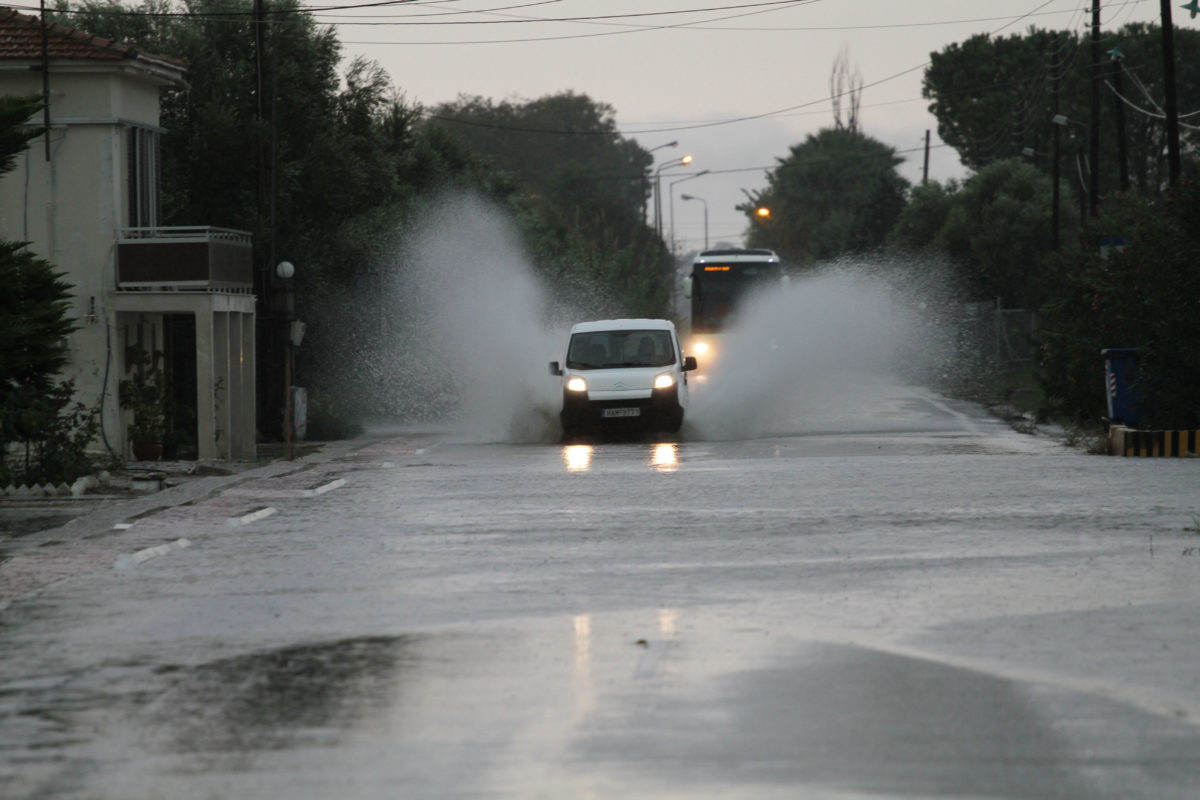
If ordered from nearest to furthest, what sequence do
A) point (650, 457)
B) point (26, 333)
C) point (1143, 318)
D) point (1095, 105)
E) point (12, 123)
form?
point (26, 333), point (12, 123), point (650, 457), point (1143, 318), point (1095, 105)

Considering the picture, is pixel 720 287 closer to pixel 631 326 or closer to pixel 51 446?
pixel 631 326

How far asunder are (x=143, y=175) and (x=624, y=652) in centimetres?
2139

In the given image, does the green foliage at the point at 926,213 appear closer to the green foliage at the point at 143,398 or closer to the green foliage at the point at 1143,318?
the green foliage at the point at 1143,318

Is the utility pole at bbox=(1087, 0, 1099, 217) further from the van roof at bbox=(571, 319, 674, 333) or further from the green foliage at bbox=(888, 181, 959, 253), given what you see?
the green foliage at bbox=(888, 181, 959, 253)

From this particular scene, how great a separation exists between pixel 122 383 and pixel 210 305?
5.75 ft

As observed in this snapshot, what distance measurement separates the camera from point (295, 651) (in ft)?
29.7

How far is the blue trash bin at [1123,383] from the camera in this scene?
976 inches

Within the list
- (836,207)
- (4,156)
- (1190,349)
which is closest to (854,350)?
(1190,349)

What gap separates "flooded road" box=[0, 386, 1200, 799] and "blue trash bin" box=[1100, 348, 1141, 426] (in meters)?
8.10

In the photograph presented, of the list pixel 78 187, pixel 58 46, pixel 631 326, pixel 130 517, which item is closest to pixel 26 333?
pixel 130 517

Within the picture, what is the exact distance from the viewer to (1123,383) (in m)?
24.9

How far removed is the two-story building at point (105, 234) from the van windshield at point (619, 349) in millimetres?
5400

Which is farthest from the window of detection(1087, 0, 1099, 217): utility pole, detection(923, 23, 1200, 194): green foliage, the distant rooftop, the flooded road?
detection(923, 23, 1200, 194): green foliage

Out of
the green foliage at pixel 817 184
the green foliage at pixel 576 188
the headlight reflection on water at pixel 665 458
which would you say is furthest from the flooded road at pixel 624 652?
the green foliage at pixel 817 184
